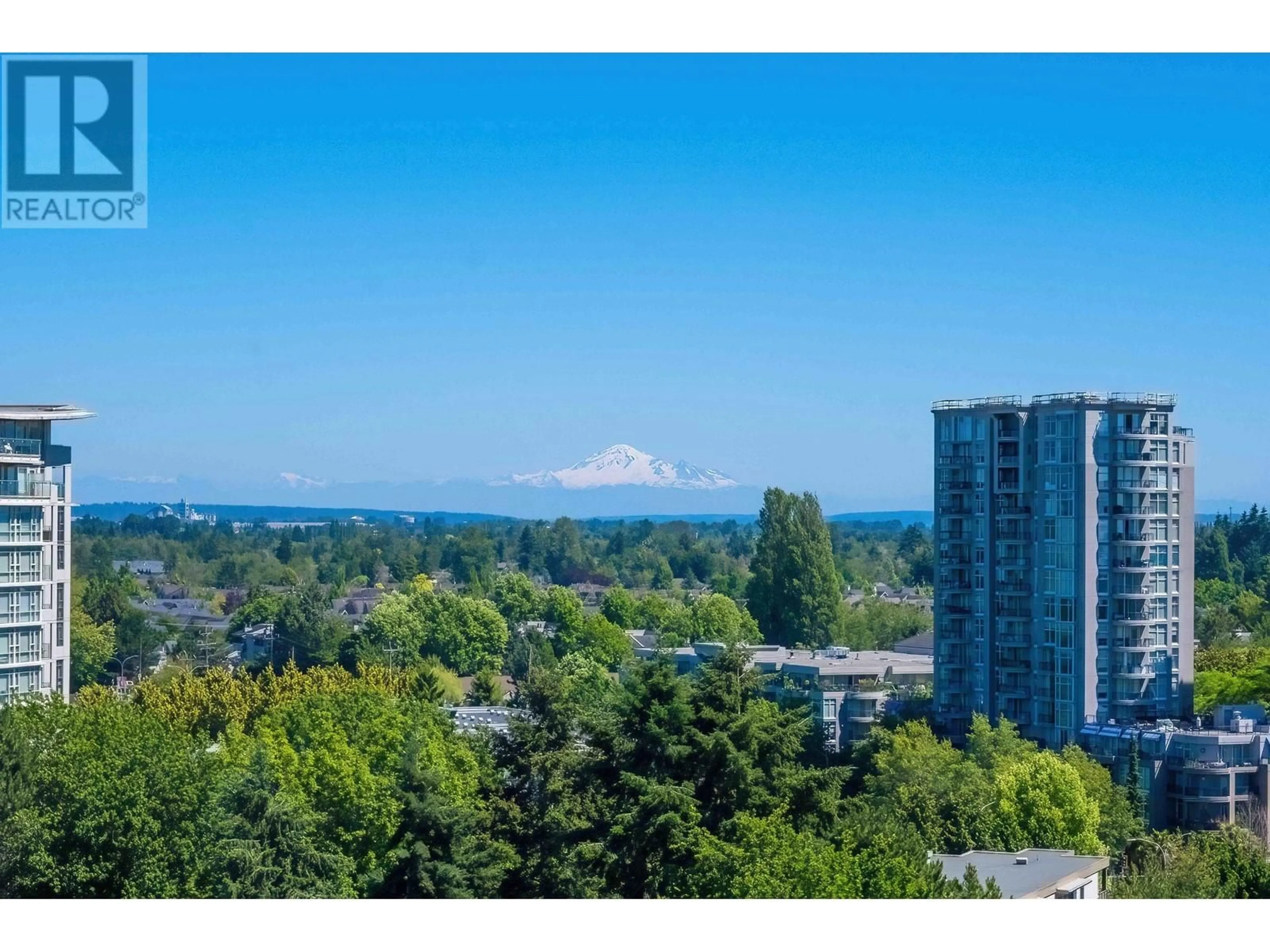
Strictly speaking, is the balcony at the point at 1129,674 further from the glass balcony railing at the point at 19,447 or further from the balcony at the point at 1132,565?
the glass balcony railing at the point at 19,447

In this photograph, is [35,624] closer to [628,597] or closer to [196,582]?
[628,597]

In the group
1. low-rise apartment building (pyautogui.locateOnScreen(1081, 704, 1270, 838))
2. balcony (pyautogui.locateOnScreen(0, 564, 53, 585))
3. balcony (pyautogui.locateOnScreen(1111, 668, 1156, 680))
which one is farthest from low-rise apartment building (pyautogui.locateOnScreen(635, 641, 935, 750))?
balcony (pyautogui.locateOnScreen(0, 564, 53, 585))

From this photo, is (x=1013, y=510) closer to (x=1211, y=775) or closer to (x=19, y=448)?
(x=1211, y=775)

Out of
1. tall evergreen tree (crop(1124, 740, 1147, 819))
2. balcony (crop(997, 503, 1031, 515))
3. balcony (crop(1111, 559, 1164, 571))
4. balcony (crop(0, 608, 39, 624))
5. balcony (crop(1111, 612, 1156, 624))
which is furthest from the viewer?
balcony (crop(997, 503, 1031, 515))

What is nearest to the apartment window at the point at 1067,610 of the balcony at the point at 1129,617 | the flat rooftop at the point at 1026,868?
the balcony at the point at 1129,617

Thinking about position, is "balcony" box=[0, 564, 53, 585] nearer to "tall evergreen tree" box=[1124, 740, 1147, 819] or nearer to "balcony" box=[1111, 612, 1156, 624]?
"tall evergreen tree" box=[1124, 740, 1147, 819]
